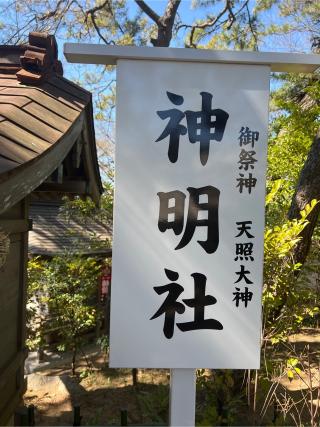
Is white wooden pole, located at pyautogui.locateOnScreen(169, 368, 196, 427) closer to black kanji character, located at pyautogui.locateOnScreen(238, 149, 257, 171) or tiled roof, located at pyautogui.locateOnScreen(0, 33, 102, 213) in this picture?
black kanji character, located at pyautogui.locateOnScreen(238, 149, 257, 171)

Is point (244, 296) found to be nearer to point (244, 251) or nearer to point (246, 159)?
point (244, 251)

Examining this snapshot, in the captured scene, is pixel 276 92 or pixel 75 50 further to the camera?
pixel 276 92

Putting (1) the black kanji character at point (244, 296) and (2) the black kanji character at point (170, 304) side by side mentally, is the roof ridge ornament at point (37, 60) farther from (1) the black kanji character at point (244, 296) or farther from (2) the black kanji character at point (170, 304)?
(1) the black kanji character at point (244, 296)

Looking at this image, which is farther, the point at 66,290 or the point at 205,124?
the point at 66,290

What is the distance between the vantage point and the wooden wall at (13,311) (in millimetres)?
3543

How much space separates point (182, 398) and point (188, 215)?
110 cm

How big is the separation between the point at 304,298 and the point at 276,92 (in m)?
7.10

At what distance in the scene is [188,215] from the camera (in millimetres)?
2168

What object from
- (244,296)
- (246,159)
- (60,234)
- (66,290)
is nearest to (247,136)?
(246,159)

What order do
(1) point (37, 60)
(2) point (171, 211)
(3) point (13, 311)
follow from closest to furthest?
(2) point (171, 211), (1) point (37, 60), (3) point (13, 311)

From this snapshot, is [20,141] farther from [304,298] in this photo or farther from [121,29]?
[121,29]

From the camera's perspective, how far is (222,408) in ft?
13.3

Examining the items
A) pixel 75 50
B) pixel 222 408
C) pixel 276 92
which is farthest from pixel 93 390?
pixel 276 92

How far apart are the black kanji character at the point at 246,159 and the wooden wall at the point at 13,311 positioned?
2.15 meters
